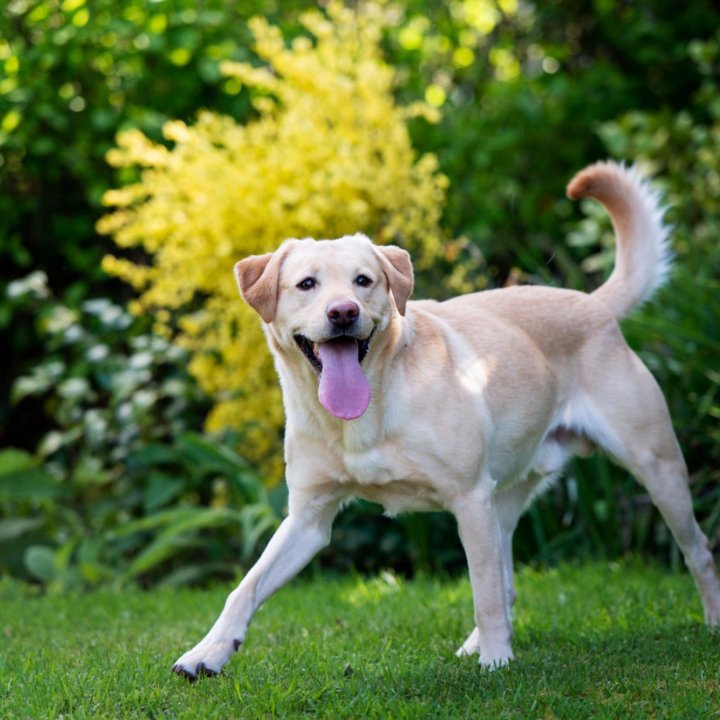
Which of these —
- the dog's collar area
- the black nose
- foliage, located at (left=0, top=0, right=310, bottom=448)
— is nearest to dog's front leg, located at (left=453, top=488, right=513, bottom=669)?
the dog's collar area

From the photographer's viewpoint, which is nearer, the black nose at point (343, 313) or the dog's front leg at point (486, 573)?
the black nose at point (343, 313)

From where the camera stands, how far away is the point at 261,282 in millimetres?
3721

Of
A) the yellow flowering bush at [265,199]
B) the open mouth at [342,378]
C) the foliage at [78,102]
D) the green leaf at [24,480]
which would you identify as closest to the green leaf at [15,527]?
the green leaf at [24,480]

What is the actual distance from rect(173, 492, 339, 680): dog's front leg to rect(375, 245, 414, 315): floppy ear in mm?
693

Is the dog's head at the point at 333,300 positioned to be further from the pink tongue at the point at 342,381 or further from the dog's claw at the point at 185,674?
the dog's claw at the point at 185,674

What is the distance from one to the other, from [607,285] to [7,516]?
3751 millimetres

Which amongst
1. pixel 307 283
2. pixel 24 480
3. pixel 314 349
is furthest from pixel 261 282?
pixel 24 480

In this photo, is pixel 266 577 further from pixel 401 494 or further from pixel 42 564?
pixel 42 564

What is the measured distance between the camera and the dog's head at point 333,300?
11.7ft

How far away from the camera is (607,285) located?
15.6ft

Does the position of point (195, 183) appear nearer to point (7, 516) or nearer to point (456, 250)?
point (456, 250)

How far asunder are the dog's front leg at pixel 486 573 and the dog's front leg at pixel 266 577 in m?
0.45

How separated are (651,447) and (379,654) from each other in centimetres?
124

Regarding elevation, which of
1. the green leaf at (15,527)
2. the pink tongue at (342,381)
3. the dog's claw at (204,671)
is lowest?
the green leaf at (15,527)
